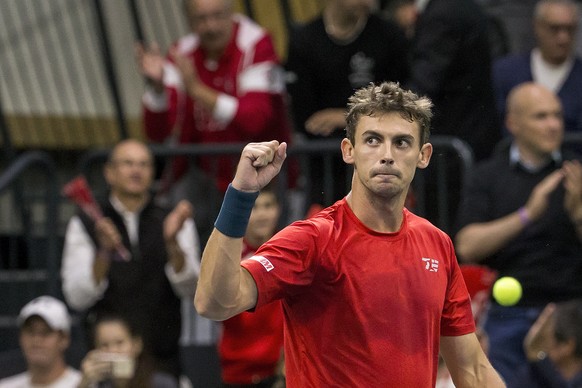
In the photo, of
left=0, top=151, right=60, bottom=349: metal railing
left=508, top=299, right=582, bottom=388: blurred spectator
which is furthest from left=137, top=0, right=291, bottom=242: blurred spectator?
left=508, top=299, right=582, bottom=388: blurred spectator

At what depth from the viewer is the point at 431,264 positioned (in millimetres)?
5328

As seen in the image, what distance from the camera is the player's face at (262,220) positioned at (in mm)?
8664

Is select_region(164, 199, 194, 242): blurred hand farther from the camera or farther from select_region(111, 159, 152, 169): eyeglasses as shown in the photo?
the camera

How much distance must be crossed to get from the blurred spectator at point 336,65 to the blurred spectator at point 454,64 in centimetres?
20

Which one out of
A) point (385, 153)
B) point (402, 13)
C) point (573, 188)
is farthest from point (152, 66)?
point (385, 153)

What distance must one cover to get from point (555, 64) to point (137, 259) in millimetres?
3075

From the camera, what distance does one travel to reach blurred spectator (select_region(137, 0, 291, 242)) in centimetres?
946

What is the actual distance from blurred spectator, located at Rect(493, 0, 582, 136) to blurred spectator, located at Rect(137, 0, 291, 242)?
1.59 metres

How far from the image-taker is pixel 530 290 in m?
8.52

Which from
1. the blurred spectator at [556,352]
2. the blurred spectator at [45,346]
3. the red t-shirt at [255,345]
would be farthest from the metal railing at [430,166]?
the blurred spectator at [45,346]

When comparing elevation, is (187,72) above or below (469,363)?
above

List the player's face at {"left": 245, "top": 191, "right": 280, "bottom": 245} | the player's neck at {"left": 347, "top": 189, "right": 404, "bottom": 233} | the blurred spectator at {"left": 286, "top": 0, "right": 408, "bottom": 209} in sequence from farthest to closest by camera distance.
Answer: the blurred spectator at {"left": 286, "top": 0, "right": 408, "bottom": 209}
the player's face at {"left": 245, "top": 191, "right": 280, "bottom": 245}
the player's neck at {"left": 347, "top": 189, "right": 404, "bottom": 233}

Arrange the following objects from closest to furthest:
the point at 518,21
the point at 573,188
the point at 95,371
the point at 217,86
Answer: the point at 573,188, the point at 95,371, the point at 217,86, the point at 518,21

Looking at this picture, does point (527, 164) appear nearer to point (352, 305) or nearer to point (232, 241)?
point (352, 305)
